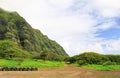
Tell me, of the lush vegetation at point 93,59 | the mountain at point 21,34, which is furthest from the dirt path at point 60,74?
the mountain at point 21,34

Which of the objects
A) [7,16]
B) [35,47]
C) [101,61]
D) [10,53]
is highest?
[7,16]

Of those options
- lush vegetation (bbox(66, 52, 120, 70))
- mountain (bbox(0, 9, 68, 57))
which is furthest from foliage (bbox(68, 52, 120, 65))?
mountain (bbox(0, 9, 68, 57))

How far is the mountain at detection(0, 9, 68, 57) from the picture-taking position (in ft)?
486

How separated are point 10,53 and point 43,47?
66.1 metres

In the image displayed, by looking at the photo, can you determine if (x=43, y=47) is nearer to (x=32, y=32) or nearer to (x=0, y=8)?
(x=32, y=32)

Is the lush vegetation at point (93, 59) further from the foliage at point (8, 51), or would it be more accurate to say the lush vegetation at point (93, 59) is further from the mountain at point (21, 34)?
the mountain at point (21, 34)

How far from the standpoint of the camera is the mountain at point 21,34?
486 ft

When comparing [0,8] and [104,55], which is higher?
[0,8]

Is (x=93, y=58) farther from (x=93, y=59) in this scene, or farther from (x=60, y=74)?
(x=60, y=74)

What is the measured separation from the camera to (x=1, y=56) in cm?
9700

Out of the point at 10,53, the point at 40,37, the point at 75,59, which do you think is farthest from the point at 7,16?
the point at 75,59

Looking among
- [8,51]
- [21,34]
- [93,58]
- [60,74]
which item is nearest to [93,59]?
[93,58]

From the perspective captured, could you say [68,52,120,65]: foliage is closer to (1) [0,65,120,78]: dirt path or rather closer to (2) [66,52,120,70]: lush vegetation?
(2) [66,52,120,70]: lush vegetation

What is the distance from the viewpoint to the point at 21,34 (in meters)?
153
